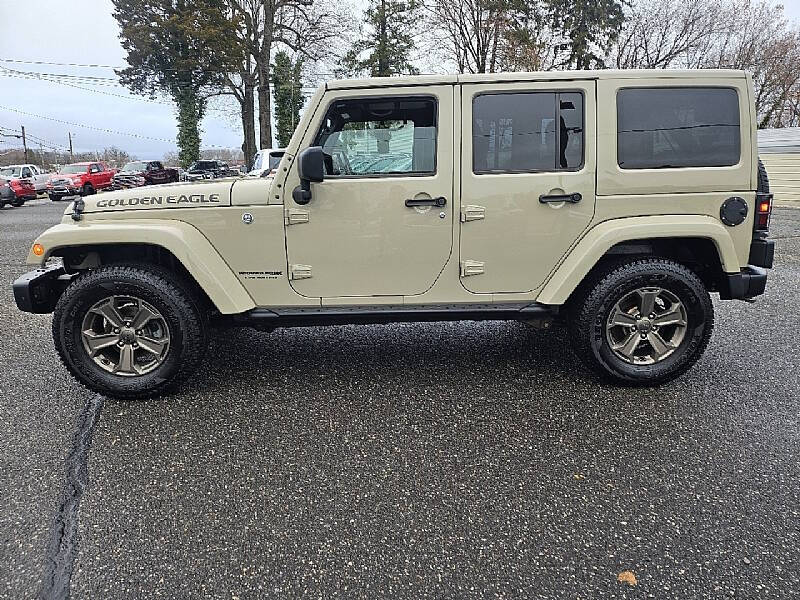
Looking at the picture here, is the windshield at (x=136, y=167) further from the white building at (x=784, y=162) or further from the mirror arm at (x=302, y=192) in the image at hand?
the mirror arm at (x=302, y=192)

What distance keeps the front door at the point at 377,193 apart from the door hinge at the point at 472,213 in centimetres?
9

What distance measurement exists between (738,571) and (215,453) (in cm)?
238

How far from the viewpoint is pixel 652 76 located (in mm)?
3369

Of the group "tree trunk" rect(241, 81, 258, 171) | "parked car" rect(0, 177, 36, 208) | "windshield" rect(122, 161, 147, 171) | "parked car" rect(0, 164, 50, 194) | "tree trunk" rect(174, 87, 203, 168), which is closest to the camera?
"parked car" rect(0, 177, 36, 208)

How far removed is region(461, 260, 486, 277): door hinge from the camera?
3508mm

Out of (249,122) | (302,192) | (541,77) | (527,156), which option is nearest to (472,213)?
(527,156)

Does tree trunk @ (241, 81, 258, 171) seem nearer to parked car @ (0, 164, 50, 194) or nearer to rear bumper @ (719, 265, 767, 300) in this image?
parked car @ (0, 164, 50, 194)

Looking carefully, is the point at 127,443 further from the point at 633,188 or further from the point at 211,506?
the point at 633,188

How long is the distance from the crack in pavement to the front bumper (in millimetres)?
773

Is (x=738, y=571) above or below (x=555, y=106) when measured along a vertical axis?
below

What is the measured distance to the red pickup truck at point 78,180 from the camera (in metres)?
25.1

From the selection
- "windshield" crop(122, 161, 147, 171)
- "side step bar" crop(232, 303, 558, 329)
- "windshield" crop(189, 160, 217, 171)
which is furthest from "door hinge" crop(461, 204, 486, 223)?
"windshield" crop(189, 160, 217, 171)

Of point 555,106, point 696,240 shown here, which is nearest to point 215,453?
point 555,106

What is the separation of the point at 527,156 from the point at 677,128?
929 millimetres
